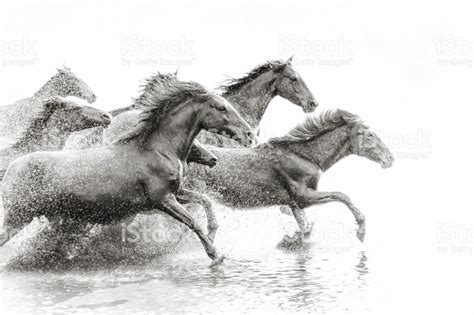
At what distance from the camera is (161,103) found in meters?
8.55

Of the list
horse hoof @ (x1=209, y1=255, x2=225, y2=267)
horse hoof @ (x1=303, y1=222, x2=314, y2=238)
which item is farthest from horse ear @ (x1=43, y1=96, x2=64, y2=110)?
horse hoof @ (x1=303, y1=222, x2=314, y2=238)

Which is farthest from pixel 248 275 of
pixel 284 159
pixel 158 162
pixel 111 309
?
pixel 284 159

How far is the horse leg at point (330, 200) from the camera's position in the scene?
395 inches

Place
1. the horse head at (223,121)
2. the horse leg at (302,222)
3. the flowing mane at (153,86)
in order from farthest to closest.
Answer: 1. the horse leg at (302,222)
2. the flowing mane at (153,86)
3. the horse head at (223,121)

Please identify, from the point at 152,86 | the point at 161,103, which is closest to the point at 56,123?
the point at 152,86

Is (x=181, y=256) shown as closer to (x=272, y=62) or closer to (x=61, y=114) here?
(x=61, y=114)

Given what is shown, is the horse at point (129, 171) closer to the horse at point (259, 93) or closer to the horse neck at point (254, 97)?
the horse at point (259, 93)

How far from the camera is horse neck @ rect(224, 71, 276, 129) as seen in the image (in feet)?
37.4

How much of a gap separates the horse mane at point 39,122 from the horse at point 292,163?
1679 millimetres

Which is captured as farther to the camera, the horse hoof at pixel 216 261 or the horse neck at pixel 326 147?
the horse neck at pixel 326 147

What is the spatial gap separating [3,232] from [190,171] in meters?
2.62

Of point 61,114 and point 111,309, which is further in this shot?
point 61,114

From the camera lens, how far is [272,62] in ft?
38.2

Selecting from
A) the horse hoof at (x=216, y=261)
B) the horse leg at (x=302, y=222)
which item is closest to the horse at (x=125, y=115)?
the horse hoof at (x=216, y=261)
